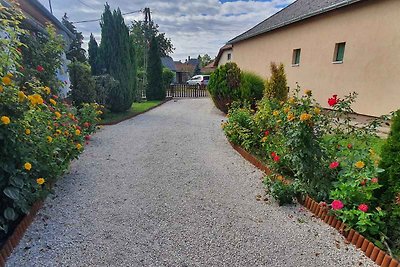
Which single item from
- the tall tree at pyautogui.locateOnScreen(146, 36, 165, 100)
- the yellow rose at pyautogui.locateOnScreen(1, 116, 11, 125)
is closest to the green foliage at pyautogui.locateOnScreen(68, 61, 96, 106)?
the yellow rose at pyautogui.locateOnScreen(1, 116, 11, 125)

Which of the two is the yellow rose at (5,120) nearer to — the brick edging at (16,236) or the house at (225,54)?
the brick edging at (16,236)

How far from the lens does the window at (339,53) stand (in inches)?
322

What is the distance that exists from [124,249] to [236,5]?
14415 mm

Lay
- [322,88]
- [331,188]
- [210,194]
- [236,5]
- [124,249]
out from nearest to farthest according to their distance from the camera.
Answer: [124,249], [331,188], [210,194], [322,88], [236,5]

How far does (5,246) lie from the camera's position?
1959 mm

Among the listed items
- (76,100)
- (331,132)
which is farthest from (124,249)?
(76,100)

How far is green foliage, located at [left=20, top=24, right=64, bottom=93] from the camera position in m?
4.96

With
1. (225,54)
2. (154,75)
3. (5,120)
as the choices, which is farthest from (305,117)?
(225,54)

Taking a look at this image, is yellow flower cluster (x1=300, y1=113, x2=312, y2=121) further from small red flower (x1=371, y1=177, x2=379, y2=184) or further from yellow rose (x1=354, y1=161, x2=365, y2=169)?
small red flower (x1=371, y1=177, x2=379, y2=184)

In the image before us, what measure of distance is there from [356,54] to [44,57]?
871cm

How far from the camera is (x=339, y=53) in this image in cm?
830

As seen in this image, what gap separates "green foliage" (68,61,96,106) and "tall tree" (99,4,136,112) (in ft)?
4.67

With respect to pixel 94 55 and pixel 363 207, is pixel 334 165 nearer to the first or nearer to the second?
pixel 363 207

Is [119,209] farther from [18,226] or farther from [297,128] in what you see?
[297,128]
